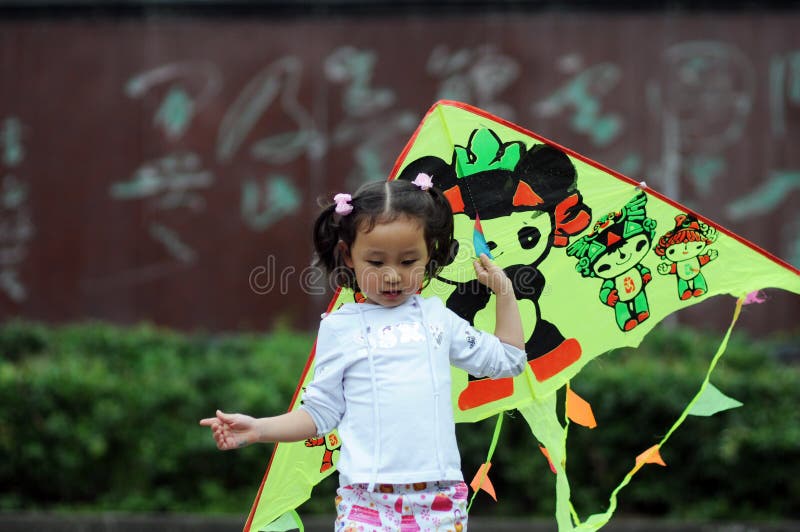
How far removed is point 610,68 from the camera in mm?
7961

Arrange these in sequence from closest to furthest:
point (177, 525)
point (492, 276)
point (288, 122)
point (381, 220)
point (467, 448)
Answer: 1. point (381, 220)
2. point (492, 276)
3. point (177, 525)
4. point (467, 448)
5. point (288, 122)

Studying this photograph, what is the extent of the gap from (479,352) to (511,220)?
1.79 ft

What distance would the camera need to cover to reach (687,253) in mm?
3037

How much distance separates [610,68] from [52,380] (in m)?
4.94

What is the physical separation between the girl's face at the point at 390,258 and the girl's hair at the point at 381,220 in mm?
20

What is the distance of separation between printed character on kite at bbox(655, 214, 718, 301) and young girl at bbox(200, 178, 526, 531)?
2.07ft

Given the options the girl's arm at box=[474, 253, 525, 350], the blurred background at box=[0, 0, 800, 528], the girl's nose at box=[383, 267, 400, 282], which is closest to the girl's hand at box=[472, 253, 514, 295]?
the girl's arm at box=[474, 253, 525, 350]

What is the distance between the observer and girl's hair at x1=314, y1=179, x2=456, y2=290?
256 cm

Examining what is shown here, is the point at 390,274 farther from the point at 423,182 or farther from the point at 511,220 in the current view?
the point at 511,220

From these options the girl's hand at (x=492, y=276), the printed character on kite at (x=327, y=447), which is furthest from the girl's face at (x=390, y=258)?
the printed character on kite at (x=327, y=447)

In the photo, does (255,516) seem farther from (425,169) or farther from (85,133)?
(85,133)

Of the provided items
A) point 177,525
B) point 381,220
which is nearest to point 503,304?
point 381,220

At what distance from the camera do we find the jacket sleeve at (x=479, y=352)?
8.73 ft

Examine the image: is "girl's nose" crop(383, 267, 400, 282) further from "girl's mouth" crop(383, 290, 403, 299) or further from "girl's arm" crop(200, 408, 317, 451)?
"girl's arm" crop(200, 408, 317, 451)
